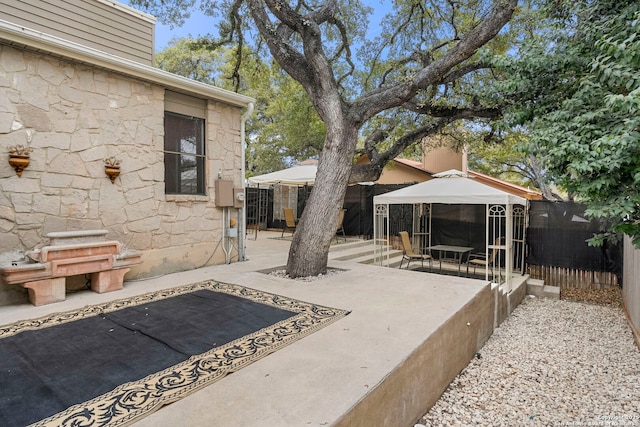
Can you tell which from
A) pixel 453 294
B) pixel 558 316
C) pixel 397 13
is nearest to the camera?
pixel 453 294

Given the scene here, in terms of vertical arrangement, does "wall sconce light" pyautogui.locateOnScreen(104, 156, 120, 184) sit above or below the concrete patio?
above

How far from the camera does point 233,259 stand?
6.25m

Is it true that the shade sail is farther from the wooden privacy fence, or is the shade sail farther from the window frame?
the window frame

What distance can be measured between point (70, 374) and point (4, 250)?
2464 mm

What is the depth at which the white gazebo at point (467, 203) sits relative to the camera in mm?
5953

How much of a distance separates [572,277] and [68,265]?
9078 mm

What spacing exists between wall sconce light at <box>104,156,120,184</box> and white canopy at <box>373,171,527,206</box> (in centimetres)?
481

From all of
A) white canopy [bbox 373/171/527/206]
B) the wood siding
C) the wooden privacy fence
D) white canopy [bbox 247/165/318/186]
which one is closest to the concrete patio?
white canopy [bbox 373/171/527/206]

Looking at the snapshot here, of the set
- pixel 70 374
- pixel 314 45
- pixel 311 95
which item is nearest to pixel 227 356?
pixel 70 374

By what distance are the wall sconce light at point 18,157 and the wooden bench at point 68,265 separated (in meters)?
0.82

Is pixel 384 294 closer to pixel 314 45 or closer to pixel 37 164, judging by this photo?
pixel 314 45

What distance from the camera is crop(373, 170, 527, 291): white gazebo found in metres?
5.95

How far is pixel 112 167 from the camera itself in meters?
4.51

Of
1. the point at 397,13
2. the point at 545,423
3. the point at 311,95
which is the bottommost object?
the point at 545,423
